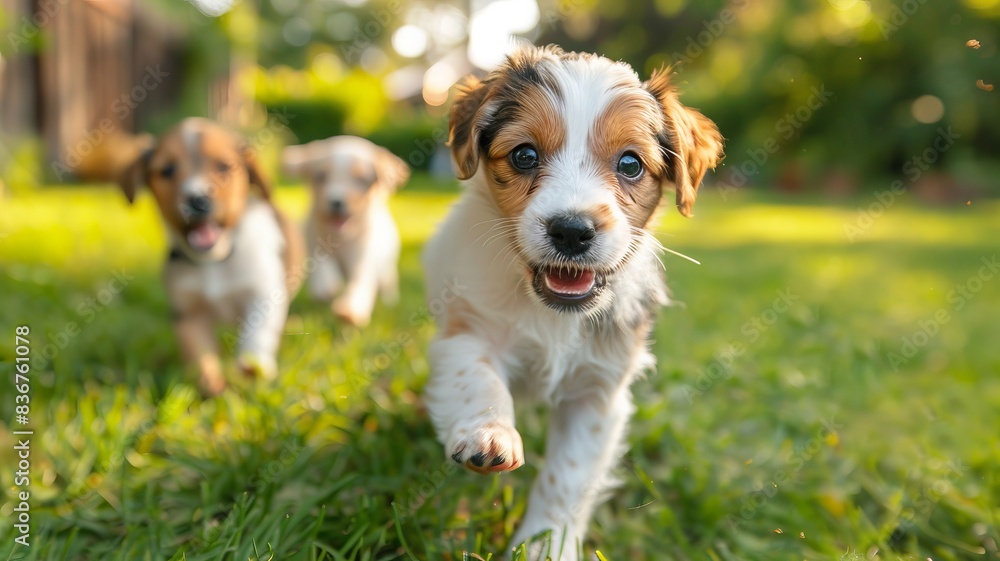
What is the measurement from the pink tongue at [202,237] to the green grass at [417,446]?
67 cm

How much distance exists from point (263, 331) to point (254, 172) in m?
0.98

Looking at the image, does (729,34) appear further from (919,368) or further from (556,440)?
(556,440)

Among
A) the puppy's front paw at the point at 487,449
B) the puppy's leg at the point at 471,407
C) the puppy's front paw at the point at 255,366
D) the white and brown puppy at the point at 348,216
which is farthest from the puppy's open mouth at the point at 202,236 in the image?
the puppy's front paw at the point at 487,449

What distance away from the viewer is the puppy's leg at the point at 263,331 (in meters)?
3.88

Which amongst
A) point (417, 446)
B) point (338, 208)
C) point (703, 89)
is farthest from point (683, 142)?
point (703, 89)

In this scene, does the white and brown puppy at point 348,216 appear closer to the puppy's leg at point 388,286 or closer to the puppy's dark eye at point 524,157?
the puppy's leg at point 388,286

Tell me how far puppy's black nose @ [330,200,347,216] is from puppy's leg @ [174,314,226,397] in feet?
4.57

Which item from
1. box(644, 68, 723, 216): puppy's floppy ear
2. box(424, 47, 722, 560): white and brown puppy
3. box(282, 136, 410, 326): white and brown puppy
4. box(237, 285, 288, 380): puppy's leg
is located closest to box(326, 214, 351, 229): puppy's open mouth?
box(282, 136, 410, 326): white and brown puppy

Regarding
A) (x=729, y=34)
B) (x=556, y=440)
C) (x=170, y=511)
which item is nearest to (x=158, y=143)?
(x=170, y=511)

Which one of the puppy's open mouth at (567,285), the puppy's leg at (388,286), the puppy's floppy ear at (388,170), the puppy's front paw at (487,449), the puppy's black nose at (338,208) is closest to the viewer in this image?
the puppy's front paw at (487,449)

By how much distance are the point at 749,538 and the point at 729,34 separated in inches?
945

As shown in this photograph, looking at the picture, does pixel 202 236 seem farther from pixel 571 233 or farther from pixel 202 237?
pixel 571 233

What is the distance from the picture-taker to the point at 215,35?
13297mm

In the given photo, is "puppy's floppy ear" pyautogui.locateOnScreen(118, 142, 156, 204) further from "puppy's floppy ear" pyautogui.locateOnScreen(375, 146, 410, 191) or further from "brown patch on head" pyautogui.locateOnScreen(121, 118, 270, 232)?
"puppy's floppy ear" pyautogui.locateOnScreen(375, 146, 410, 191)
